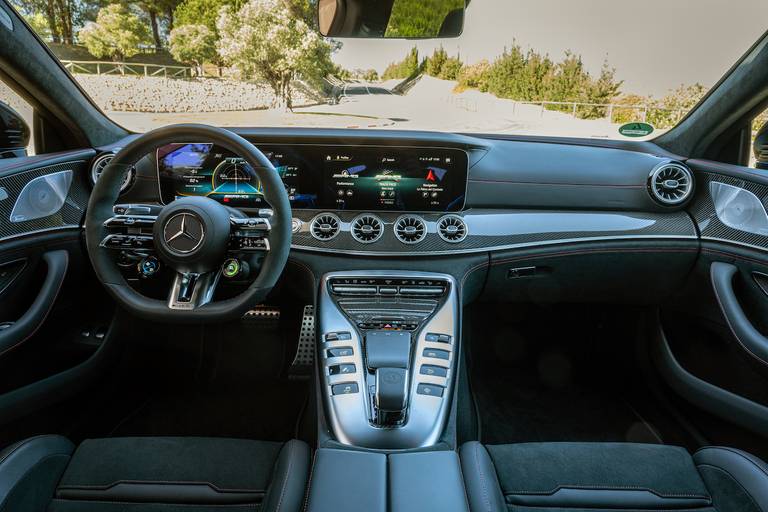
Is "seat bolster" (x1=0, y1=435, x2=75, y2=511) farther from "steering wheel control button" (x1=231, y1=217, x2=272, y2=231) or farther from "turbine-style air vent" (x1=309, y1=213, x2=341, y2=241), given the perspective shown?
"turbine-style air vent" (x1=309, y1=213, x2=341, y2=241)

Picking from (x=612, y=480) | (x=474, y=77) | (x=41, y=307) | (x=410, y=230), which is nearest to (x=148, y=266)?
(x=41, y=307)

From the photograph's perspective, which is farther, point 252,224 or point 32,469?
point 252,224

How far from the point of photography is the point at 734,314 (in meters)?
2.30

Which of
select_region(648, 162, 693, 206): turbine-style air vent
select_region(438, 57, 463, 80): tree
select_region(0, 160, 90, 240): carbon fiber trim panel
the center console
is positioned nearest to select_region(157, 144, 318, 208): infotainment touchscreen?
select_region(0, 160, 90, 240): carbon fiber trim panel

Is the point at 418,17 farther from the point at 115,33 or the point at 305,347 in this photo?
the point at 115,33

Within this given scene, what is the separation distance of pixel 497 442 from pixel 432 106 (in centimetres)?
189

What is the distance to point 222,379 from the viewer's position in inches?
121

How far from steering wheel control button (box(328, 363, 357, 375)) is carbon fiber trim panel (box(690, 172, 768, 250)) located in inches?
72.3

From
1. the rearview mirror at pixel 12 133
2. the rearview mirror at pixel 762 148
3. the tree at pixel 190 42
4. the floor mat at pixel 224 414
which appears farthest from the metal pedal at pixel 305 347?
the rearview mirror at pixel 762 148

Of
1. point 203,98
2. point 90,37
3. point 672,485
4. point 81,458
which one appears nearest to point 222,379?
point 81,458

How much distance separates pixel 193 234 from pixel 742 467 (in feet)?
5.95

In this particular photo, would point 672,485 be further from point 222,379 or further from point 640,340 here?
point 222,379

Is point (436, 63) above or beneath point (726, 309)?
above

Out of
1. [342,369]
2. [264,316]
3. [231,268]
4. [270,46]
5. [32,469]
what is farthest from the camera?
[270,46]
